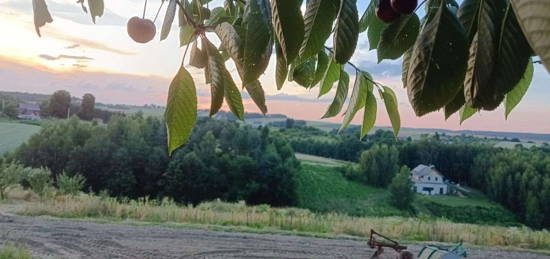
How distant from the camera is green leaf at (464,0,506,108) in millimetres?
146

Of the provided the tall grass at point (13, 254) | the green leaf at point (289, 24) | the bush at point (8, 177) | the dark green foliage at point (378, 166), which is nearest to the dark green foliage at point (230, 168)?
the dark green foliage at point (378, 166)

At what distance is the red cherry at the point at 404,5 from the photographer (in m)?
0.22

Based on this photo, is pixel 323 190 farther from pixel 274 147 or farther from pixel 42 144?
pixel 42 144

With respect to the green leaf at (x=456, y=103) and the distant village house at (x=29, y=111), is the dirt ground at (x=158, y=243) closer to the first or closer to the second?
the green leaf at (x=456, y=103)

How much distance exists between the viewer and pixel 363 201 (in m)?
14.9

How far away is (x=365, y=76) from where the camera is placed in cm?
41

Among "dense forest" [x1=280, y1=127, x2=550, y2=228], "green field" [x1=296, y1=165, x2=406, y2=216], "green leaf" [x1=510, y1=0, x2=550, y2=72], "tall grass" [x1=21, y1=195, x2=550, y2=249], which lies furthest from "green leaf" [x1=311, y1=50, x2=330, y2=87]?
"green field" [x1=296, y1=165, x2=406, y2=216]

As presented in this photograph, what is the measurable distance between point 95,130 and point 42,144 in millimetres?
1428

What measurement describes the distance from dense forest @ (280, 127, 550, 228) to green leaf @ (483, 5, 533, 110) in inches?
457

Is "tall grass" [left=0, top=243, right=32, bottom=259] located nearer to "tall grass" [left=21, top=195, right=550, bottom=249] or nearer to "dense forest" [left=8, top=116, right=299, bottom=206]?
"tall grass" [left=21, top=195, right=550, bottom=249]

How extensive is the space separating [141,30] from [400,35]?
24cm

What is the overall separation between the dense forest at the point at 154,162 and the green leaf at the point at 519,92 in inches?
531

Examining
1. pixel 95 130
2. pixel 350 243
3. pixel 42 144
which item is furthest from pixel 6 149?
pixel 350 243

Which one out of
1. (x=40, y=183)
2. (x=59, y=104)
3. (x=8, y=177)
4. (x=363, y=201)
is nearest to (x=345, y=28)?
(x=40, y=183)
